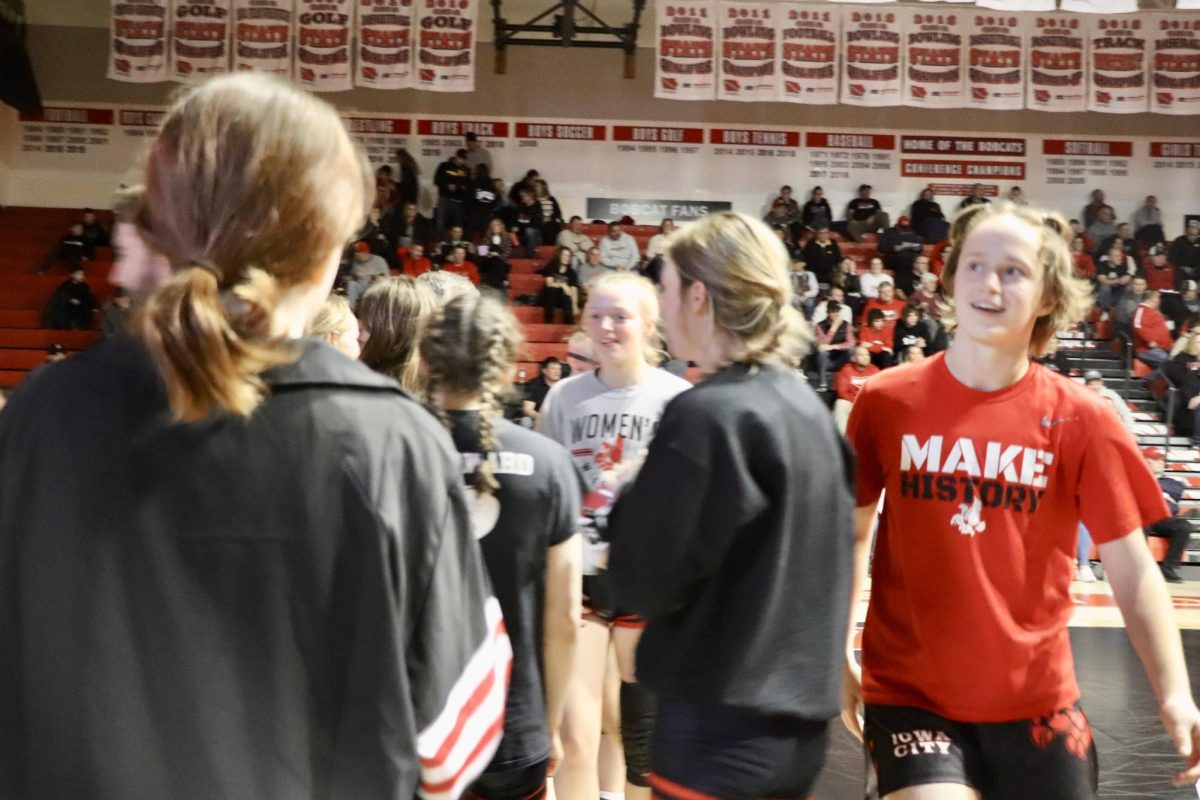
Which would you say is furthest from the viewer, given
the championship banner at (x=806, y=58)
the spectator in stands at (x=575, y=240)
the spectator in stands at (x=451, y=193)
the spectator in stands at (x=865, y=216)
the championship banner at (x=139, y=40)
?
the spectator in stands at (x=865, y=216)

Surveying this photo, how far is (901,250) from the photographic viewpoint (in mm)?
18344

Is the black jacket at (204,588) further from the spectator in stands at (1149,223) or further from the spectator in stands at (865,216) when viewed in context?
the spectator in stands at (1149,223)

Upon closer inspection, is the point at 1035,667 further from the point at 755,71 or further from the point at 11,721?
the point at 755,71

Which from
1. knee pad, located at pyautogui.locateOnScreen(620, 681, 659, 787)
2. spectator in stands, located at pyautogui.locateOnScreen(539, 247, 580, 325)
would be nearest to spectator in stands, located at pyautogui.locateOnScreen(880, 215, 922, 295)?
spectator in stands, located at pyautogui.locateOnScreen(539, 247, 580, 325)

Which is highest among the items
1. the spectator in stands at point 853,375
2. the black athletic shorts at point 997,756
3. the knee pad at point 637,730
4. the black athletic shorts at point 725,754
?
the spectator in stands at point 853,375

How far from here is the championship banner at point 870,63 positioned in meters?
16.2

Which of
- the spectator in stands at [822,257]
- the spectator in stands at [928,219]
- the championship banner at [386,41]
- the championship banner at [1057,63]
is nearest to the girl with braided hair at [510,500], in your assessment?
the championship banner at [386,41]

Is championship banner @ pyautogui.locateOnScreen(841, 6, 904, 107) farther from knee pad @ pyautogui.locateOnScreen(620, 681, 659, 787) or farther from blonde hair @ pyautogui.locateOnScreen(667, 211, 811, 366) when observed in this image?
blonde hair @ pyautogui.locateOnScreen(667, 211, 811, 366)

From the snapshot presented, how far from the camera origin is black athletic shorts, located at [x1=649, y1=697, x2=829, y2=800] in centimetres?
202

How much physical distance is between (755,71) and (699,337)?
14.7 m

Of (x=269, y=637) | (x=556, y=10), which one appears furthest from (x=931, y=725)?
(x=556, y=10)

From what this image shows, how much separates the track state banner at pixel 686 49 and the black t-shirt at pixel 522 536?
45.9 feet

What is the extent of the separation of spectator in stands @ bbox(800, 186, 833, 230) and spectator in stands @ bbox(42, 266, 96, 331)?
11783 millimetres

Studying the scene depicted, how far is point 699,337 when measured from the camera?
2.24 m
